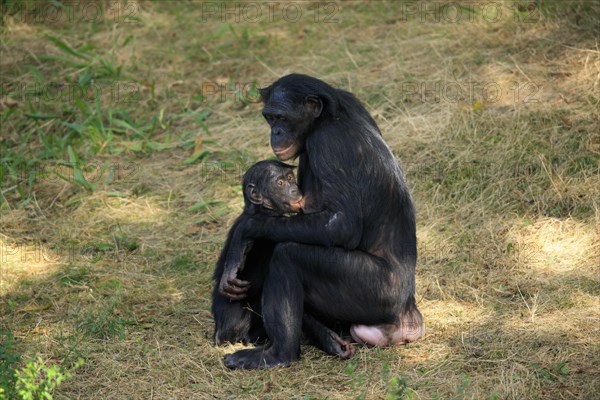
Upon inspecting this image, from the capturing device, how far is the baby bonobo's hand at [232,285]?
5.79 metres

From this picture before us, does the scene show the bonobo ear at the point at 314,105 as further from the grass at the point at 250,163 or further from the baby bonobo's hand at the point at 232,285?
the grass at the point at 250,163

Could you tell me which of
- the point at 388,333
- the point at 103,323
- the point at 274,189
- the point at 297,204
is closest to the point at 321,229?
the point at 297,204

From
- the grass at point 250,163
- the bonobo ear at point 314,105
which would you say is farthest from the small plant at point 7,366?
the bonobo ear at point 314,105

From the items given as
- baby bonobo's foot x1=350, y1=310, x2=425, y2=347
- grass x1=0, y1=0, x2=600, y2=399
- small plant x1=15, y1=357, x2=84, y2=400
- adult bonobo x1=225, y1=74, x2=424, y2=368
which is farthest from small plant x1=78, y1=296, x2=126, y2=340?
baby bonobo's foot x1=350, y1=310, x2=425, y2=347

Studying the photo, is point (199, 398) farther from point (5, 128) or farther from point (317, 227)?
point (5, 128)

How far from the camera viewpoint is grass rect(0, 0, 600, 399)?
5617mm

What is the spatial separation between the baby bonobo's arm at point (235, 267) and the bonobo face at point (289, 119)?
55 cm

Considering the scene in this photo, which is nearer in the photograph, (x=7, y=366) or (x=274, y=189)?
(x=7, y=366)

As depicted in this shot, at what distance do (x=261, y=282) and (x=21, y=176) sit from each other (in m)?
3.96

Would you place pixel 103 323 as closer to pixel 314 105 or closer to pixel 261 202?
pixel 261 202

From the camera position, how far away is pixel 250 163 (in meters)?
8.81

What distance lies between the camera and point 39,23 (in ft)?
38.5

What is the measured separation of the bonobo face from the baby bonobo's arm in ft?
1.81

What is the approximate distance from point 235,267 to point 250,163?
3122mm
